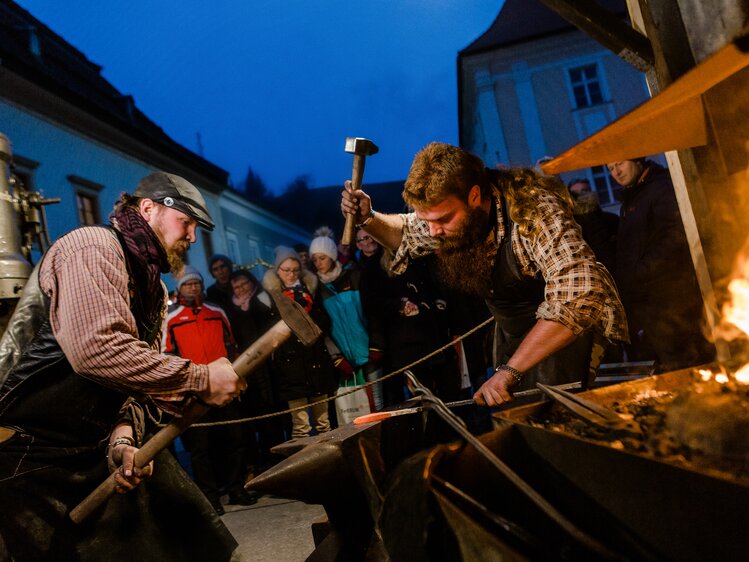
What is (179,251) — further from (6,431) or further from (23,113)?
(23,113)

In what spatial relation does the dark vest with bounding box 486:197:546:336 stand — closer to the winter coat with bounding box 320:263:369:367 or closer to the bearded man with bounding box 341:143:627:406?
the bearded man with bounding box 341:143:627:406

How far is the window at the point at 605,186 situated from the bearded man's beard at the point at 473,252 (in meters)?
19.4

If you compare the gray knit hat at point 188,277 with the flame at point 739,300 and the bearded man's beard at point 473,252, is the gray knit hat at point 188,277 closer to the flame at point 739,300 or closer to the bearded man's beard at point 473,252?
the bearded man's beard at point 473,252

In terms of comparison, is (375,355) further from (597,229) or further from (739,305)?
(739,305)

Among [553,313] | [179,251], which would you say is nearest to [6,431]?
[179,251]

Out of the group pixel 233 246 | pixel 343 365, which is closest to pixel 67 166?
pixel 233 246

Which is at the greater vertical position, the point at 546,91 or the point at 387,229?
the point at 546,91

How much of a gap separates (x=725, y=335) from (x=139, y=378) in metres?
3.31

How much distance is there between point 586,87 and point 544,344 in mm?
22373

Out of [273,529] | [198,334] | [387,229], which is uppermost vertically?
[387,229]

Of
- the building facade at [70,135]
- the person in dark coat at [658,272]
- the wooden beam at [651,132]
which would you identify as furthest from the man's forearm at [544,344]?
the building facade at [70,135]

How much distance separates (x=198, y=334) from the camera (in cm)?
552

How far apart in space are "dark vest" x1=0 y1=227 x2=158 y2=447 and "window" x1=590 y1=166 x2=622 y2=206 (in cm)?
2120

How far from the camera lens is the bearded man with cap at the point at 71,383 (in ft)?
6.38
